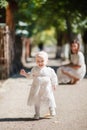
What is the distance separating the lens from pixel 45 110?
10891 millimetres

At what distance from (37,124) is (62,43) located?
138 ft

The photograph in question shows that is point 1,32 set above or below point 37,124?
above

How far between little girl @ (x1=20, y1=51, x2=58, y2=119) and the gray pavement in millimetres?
306

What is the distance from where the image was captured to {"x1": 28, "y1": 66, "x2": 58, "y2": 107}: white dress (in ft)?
32.3

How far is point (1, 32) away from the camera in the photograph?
19547mm

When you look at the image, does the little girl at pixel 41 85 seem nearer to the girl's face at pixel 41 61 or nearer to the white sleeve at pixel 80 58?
the girl's face at pixel 41 61

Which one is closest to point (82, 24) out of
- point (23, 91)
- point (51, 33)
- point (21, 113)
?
point (23, 91)

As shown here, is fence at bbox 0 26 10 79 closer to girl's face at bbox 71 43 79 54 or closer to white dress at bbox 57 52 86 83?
white dress at bbox 57 52 86 83

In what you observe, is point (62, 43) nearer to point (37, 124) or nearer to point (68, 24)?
point (68, 24)

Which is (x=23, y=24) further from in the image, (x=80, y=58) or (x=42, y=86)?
(x=42, y=86)

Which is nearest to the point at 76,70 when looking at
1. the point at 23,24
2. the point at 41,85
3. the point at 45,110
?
the point at 45,110

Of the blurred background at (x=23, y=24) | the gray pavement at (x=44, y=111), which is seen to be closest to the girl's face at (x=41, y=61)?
the gray pavement at (x=44, y=111)

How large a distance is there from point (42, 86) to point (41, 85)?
1.3 inches

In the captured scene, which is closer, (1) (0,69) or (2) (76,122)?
(2) (76,122)
